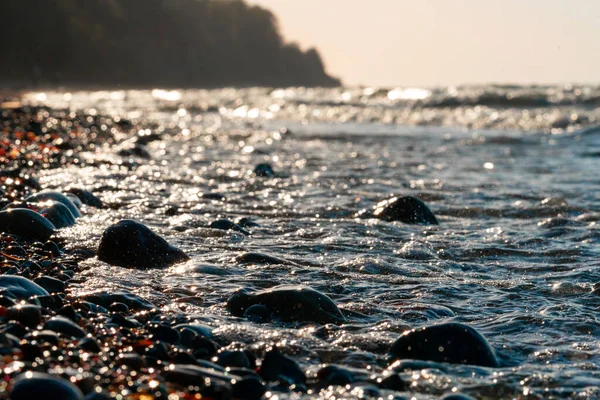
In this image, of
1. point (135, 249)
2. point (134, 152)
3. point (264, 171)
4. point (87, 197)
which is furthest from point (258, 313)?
point (134, 152)

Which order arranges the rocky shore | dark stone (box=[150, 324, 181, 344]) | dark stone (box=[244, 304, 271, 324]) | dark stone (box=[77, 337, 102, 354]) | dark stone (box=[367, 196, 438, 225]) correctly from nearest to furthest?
the rocky shore, dark stone (box=[77, 337, 102, 354]), dark stone (box=[150, 324, 181, 344]), dark stone (box=[244, 304, 271, 324]), dark stone (box=[367, 196, 438, 225])

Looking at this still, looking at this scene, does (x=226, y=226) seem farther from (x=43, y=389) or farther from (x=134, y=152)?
(x=134, y=152)

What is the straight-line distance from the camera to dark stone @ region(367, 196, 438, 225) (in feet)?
17.8

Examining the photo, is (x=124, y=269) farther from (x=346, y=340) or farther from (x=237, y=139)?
(x=237, y=139)

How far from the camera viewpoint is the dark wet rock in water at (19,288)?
283 centimetres

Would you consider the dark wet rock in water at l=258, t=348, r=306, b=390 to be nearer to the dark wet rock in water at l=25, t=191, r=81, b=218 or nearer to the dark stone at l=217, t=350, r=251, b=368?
the dark stone at l=217, t=350, r=251, b=368

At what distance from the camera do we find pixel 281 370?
2.47 metres

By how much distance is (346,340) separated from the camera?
2.89m

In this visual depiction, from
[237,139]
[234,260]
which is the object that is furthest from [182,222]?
[237,139]

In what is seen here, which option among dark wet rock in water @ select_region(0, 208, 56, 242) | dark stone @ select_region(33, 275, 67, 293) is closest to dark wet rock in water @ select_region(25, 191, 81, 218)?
dark wet rock in water @ select_region(0, 208, 56, 242)

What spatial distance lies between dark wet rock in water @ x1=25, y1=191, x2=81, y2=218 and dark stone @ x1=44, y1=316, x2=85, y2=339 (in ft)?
8.18

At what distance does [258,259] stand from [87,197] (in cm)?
199

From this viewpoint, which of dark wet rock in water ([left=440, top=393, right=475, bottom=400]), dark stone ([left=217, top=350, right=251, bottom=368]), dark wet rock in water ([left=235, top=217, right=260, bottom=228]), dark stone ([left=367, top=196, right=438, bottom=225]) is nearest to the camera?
dark wet rock in water ([left=440, top=393, right=475, bottom=400])

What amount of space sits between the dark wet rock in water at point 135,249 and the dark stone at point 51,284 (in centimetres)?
63
